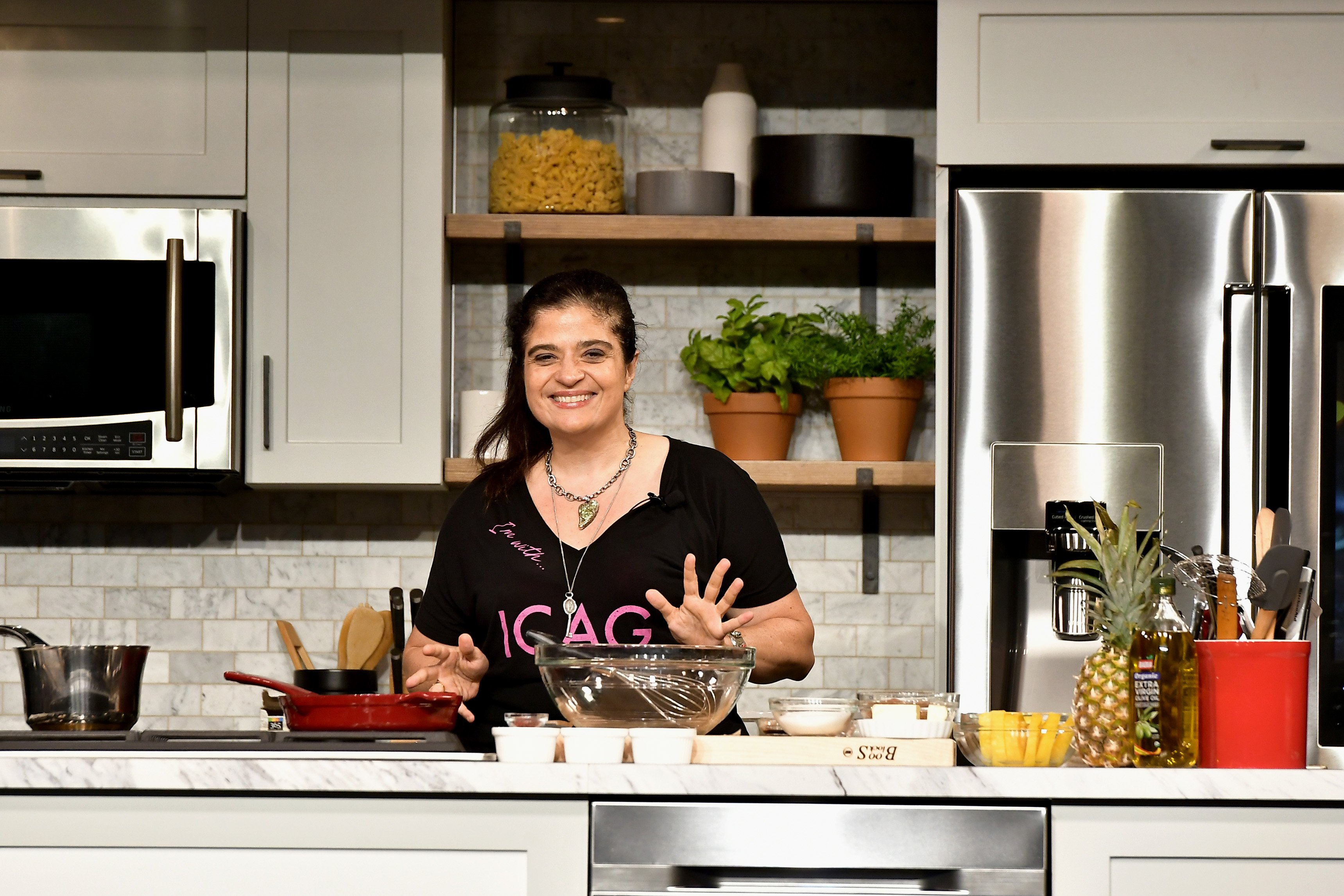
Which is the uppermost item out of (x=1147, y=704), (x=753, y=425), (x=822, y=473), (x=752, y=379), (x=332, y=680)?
(x=752, y=379)

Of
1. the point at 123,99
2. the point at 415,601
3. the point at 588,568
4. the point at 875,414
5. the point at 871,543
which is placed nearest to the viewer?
the point at 588,568

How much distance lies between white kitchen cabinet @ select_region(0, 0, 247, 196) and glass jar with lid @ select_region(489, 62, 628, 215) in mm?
575

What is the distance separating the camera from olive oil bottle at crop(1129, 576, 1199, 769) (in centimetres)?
148

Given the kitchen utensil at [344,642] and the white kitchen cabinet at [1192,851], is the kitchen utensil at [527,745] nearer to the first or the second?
the white kitchen cabinet at [1192,851]

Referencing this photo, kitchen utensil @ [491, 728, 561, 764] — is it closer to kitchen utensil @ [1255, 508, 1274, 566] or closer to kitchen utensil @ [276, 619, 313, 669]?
kitchen utensil @ [1255, 508, 1274, 566]

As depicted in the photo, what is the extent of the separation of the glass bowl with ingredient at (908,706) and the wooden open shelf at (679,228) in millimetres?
1624

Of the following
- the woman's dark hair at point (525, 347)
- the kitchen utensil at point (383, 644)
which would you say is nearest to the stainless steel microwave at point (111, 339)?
the kitchen utensil at point (383, 644)

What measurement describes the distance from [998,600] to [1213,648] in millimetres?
1296

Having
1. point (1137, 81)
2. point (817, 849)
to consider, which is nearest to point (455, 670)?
point (817, 849)

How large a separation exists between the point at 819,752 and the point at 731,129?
6.92 feet

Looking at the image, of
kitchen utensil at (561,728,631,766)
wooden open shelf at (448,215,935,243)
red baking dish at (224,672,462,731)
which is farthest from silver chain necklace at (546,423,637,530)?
kitchen utensil at (561,728,631,766)

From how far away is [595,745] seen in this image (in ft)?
4.67

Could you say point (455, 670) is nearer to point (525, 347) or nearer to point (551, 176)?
point (525, 347)

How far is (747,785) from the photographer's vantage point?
1.38 meters
